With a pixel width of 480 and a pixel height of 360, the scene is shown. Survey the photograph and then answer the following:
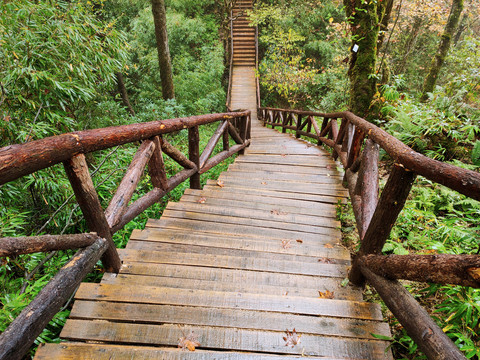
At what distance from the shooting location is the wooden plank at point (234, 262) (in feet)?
7.42

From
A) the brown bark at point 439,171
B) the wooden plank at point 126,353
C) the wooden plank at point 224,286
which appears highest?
the brown bark at point 439,171

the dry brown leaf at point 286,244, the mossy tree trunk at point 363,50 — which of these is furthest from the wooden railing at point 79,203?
the mossy tree trunk at point 363,50

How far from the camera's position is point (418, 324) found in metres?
1.33

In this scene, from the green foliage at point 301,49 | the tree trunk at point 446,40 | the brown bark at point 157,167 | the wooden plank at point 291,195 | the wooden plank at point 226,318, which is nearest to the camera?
the wooden plank at point 226,318

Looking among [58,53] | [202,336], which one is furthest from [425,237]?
[58,53]

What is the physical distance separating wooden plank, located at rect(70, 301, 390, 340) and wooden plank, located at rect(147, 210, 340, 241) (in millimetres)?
1108

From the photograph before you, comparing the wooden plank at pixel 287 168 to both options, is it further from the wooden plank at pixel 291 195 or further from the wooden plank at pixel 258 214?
the wooden plank at pixel 258 214

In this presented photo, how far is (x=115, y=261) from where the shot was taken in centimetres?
206

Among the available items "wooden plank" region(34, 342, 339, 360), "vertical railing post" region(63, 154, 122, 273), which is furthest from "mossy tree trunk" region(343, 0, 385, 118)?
"vertical railing post" region(63, 154, 122, 273)

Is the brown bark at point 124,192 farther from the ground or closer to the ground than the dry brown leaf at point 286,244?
farther from the ground

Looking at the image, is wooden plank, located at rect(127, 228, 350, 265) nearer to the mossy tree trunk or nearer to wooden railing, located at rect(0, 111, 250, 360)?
wooden railing, located at rect(0, 111, 250, 360)

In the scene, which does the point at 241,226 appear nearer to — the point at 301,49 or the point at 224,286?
the point at 224,286

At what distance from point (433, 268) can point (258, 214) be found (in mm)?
2148

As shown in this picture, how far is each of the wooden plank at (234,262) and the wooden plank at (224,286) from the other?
17cm
